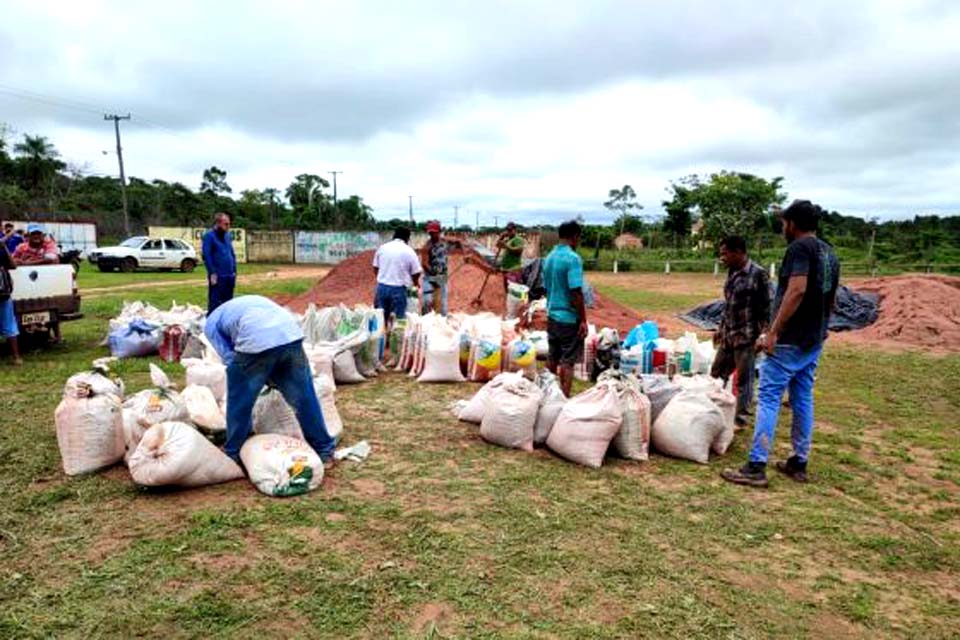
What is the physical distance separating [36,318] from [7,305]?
2.05ft

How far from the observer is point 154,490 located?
3.49m

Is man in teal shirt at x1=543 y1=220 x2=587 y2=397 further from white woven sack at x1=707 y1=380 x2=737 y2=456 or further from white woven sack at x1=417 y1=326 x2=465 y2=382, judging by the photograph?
white woven sack at x1=417 y1=326 x2=465 y2=382

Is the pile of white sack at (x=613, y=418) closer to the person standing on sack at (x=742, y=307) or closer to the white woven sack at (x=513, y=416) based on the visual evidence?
the white woven sack at (x=513, y=416)

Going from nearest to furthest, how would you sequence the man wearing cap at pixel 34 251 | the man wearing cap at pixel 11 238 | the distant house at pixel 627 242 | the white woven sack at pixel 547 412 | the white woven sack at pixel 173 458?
the white woven sack at pixel 173 458 < the white woven sack at pixel 547 412 < the man wearing cap at pixel 34 251 < the man wearing cap at pixel 11 238 < the distant house at pixel 627 242

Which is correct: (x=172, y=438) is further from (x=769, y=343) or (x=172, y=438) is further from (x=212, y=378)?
(x=769, y=343)

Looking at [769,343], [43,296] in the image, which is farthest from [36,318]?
[769,343]

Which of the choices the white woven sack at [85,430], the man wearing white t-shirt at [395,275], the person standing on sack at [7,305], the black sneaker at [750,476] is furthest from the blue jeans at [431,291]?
the black sneaker at [750,476]

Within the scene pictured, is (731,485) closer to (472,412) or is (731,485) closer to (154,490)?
(472,412)

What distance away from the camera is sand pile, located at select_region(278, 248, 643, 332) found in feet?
36.9

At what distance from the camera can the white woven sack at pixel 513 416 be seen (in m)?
4.32

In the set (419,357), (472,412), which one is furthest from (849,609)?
(419,357)

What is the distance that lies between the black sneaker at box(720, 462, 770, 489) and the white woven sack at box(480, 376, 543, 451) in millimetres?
1300

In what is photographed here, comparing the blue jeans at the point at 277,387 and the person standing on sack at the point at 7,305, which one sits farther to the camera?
the person standing on sack at the point at 7,305

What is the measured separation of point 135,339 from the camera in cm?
708
